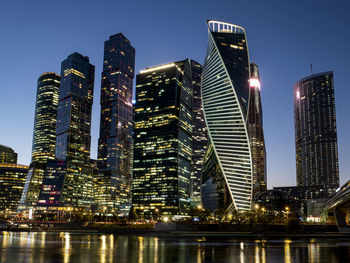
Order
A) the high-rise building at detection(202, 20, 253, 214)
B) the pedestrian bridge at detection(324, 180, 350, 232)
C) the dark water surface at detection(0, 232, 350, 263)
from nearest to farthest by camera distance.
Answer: the dark water surface at detection(0, 232, 350, 263) → the pedestrian bridge at detection(324, 180, 350, 232) → the high-rise building at detection(202, 20, 253, 214)

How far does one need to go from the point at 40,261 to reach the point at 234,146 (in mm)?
144043

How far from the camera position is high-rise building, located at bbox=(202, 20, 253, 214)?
168 metres

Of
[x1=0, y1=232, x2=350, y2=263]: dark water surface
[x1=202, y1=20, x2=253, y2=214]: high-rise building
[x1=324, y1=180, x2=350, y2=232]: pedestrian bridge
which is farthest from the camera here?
[x1=202, y1=20, x2=253, y2=214]: high-rise building

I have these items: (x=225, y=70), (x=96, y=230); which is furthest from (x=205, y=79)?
(x=96, y=230)

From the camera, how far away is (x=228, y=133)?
16988 centimetres

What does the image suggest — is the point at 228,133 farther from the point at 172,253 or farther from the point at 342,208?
the point at 172,253

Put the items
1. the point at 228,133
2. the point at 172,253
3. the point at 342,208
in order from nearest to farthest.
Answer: the point at 172,253 → the point at 342,208 → the point at 228,133

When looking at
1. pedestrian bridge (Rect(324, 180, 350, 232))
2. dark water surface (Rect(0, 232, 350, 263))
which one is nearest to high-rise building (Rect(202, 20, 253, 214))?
pedestrian bridge (Rect(324, 180, 350, 232))

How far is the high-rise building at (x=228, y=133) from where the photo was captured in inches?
6594

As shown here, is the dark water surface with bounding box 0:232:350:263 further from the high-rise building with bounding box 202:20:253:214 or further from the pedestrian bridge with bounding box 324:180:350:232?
the high-rise building with bounding box 202:20:253:214

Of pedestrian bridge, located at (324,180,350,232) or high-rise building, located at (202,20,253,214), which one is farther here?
high-rise building, located at (202,20,253,214)

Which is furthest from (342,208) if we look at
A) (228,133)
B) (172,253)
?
(172,253)

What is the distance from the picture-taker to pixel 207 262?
31828mm

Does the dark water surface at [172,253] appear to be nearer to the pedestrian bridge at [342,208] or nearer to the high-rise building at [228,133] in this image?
the pedestrian bridge at [342,208]
